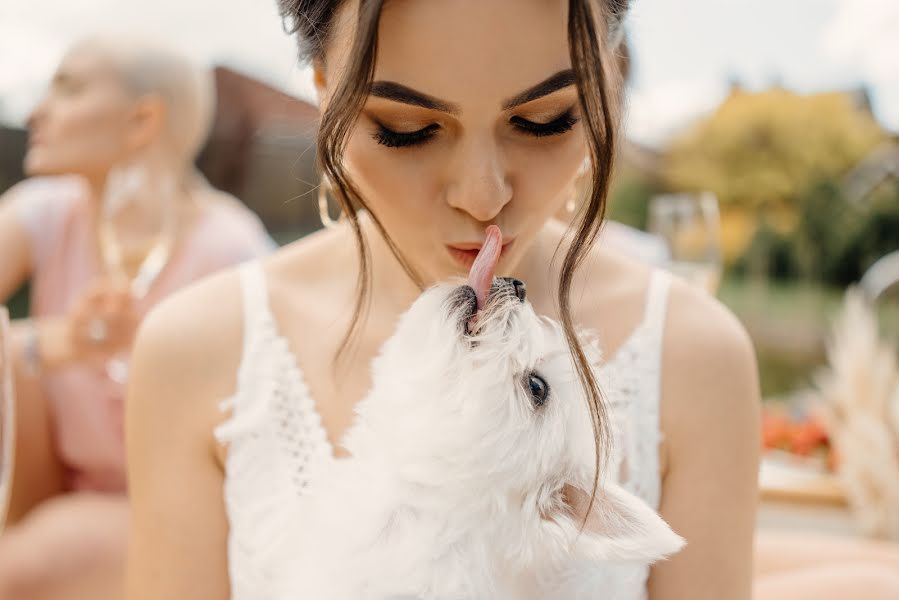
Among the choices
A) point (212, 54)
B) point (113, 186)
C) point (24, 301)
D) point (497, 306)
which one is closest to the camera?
point (497, 306)

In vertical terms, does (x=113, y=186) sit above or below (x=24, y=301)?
above

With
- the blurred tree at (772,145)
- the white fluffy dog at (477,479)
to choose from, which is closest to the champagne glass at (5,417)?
the white fluffy dog at (477,479)

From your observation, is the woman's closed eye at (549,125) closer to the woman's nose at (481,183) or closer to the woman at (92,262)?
the woman's nose at (481,183)

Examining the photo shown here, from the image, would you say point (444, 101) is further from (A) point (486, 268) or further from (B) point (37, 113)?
(B) point (37, 113)

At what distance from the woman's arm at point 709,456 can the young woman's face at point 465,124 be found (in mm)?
281

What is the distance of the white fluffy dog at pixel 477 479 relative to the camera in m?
0.62

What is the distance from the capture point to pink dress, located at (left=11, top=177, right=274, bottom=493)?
1797 mm

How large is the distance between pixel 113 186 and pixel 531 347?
117cm

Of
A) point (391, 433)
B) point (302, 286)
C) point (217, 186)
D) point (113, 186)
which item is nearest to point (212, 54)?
point (217, 186)

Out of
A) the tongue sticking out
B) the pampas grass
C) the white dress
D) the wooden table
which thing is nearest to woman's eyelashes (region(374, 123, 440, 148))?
the tongue sticking out

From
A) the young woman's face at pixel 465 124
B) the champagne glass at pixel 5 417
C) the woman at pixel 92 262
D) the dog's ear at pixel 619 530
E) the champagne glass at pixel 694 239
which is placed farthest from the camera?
the champagne glass at pixel 694 239

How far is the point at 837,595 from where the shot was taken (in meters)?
1.06

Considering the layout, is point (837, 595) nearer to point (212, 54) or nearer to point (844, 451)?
point (844, 451)

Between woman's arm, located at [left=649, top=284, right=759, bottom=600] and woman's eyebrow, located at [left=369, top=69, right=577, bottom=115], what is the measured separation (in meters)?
0.37
